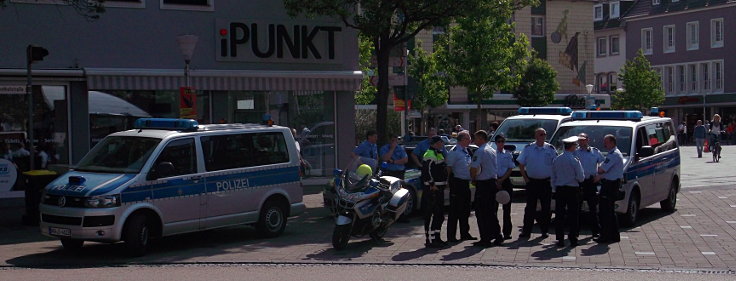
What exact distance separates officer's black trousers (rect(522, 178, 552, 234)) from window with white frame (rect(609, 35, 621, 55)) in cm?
6162

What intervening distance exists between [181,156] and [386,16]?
7077 millimetres

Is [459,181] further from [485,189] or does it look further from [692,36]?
[692,36]

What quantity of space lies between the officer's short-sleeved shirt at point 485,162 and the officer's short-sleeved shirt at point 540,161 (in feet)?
2.19

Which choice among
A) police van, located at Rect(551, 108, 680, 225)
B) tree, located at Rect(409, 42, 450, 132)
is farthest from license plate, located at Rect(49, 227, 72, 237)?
tree, located at Rect(409, 42, 450, 132)

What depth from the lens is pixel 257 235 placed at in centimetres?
1438

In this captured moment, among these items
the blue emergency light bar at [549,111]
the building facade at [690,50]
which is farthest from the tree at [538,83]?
the blue emergency light bar at [549,111]

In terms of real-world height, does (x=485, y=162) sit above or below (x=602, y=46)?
below

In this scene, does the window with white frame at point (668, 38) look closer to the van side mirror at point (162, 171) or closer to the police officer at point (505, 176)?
the police officer at point (505, 176)

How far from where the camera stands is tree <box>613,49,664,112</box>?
5919 centimetres

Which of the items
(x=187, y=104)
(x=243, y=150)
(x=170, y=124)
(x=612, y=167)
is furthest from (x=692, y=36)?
(x=170, y=124)

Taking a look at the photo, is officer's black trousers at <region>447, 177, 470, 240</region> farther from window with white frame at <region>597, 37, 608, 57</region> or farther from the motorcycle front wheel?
window with white frame at <region>597, 37, 608, 57</region>

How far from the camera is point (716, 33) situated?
63.7 meters

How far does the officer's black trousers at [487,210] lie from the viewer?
41.7 ft

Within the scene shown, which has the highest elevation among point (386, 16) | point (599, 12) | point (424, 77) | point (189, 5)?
point (599, 12)
